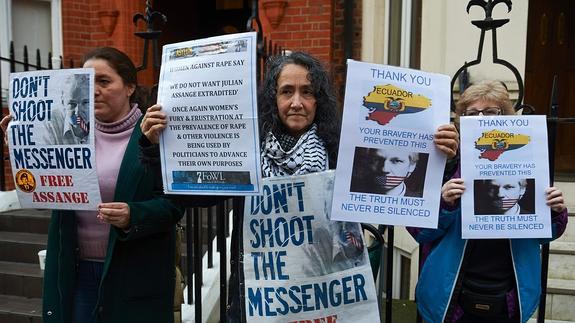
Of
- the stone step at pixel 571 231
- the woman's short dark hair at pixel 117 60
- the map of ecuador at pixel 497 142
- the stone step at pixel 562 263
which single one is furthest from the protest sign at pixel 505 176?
the stone step at pixel 571 231

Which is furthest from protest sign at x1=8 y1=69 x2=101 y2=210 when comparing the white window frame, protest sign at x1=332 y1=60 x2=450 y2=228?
the white window frame

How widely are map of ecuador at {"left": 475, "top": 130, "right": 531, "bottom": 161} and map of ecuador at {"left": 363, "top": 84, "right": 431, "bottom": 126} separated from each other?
0.88 feet

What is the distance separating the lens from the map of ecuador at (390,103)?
1790mm

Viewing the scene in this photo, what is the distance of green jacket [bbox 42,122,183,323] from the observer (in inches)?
76.8

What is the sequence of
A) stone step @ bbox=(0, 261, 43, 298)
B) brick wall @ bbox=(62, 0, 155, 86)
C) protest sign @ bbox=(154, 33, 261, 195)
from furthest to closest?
brick wall @ bbox=(62, 0, 155, 86) → stone step @ bbox=(0, 261, 43, 298) → protest sign @ bbox=(154, 33, 261, 195)

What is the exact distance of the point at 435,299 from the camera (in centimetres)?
197

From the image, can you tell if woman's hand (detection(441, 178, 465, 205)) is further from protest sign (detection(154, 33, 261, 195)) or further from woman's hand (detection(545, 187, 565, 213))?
protest sign (detection(154, 33, 261, 195))

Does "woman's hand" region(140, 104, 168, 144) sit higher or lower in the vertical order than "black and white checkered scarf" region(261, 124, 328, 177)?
higher

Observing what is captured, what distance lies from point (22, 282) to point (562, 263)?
461 cm

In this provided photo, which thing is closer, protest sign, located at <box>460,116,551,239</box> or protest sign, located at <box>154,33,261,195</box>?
protest sign, located at <box>154,33,261,195</box>


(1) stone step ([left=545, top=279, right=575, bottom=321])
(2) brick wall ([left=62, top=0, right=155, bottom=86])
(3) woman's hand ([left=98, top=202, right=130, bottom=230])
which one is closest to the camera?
(3) woman's hand ([left=98, top=202, right=130, bottom=230])

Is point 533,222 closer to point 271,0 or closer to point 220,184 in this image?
point 220,184

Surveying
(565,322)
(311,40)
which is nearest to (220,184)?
(565,322)

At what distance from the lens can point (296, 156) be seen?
1825 millimetres
